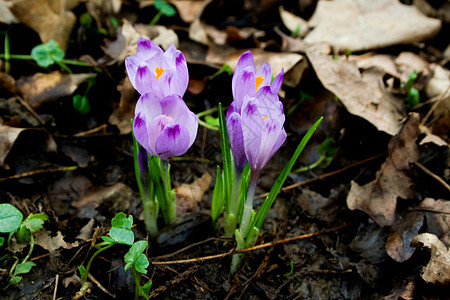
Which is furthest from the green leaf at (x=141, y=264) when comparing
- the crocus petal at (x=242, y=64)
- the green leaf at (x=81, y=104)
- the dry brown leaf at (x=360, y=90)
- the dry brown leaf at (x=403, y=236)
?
the dry brown leaf at (x=360, y=90)

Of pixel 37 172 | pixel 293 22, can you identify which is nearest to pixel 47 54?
pixel 37 172

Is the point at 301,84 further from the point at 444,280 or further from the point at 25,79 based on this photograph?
the point at 25,79

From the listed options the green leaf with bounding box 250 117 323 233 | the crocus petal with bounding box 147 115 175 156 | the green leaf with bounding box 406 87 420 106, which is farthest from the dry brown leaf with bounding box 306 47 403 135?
the crocus petal with bounding box 147 115 175 156

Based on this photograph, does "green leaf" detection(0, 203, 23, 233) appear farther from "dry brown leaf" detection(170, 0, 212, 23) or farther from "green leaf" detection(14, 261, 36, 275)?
"dry brown leaf" detection(170, 0, 212, 23)

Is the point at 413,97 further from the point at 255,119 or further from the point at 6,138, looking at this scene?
the point at 6,138

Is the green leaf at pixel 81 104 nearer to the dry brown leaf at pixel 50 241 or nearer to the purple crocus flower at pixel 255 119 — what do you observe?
the dry brown leaf at pixel 50 241

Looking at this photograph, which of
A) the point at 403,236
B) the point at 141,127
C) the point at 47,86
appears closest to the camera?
the point at 141,127
